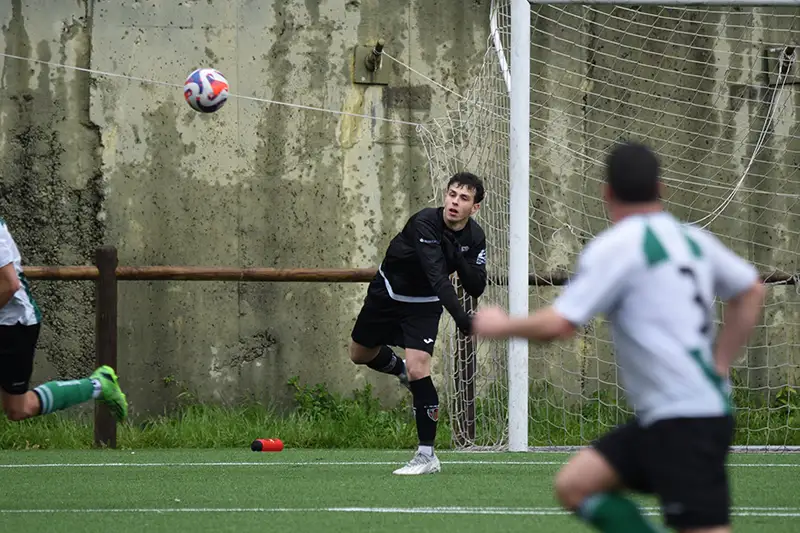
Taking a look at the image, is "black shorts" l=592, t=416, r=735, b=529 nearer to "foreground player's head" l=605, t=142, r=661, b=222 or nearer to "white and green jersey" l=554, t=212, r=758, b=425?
"white and green jersey" l=554, t=212, r=758, b=425

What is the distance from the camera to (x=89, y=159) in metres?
10.6

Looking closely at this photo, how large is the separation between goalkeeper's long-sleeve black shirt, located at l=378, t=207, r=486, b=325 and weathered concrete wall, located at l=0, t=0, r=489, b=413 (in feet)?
9.93

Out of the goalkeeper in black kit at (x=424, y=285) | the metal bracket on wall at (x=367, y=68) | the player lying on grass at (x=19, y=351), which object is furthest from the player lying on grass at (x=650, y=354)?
the metal bracket on wall at (x=367, y=68)

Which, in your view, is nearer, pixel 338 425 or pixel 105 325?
pixel 105 325

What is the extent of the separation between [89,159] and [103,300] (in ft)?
5.34

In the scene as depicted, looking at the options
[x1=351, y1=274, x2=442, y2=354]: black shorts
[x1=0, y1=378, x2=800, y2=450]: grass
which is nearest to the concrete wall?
[x1=0, y1=378, x2=800, y2=450]: grass

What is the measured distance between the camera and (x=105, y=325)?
31.1 feet

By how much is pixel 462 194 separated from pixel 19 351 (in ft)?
8.51

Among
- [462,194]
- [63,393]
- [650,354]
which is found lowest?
[63,393]

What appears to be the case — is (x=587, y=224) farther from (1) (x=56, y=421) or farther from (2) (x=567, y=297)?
(2) (x=567, y=297)

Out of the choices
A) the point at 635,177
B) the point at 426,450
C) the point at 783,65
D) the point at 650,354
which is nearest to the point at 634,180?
the point at 635,177

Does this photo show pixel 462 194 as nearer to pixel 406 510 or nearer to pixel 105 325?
pixel 406 510

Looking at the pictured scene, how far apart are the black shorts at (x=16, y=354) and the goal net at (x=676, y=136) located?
537 cm

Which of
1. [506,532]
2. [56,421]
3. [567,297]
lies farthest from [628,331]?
[56,421]
